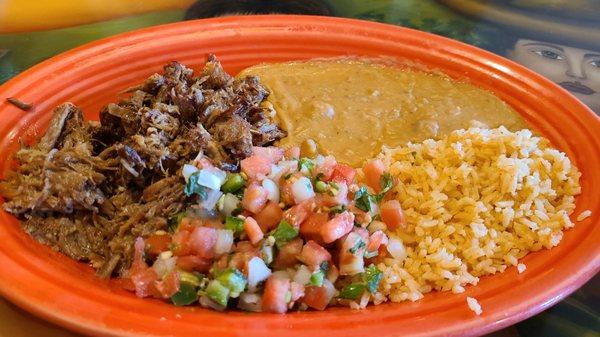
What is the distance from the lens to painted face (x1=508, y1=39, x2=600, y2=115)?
Answer: 3.43 m

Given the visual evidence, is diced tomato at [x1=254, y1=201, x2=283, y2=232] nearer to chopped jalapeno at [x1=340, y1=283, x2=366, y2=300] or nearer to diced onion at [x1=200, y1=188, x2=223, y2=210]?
diced onion at [x1=200, y1=188, x2=223, y2=210]

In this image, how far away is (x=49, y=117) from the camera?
2.85 meters

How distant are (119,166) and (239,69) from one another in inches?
48.2

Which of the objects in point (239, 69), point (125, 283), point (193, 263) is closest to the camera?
point (193, 263)

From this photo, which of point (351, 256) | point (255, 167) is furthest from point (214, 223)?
point (351, 256)

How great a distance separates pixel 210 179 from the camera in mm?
2174

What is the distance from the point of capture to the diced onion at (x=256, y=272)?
1971 mm

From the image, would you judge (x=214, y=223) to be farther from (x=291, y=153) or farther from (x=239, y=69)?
(x=239, y=69)

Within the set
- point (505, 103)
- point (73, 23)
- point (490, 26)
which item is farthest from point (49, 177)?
point (490, 26)

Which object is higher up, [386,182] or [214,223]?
[214,223]

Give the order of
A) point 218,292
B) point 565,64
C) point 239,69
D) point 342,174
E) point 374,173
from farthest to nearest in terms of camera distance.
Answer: point 565,64
point 239,69
point 374,173
point 342,174
point 218,292

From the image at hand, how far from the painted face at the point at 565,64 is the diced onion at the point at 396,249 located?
1782 mm

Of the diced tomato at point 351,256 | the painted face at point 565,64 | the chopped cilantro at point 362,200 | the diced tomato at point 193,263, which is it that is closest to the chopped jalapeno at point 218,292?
the diced tomato at point 193,263

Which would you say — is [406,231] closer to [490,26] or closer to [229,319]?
[229,319]
